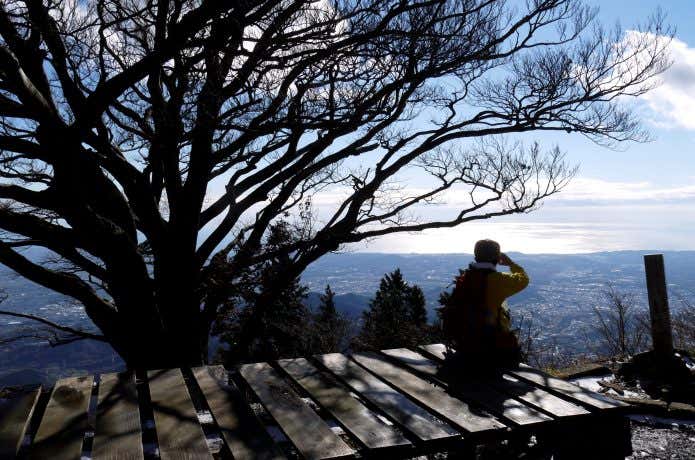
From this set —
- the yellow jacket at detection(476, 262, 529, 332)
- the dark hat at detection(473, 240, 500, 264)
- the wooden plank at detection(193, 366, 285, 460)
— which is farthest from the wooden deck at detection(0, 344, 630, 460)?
the dark hat at detection(473, 240, 500, 264)

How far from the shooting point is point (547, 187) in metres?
10.0

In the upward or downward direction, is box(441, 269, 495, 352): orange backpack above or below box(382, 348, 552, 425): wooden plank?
above

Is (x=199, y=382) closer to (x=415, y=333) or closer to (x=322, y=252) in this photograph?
(x=322, y=252)

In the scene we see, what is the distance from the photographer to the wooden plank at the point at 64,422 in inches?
98.9

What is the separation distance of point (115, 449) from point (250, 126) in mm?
6418

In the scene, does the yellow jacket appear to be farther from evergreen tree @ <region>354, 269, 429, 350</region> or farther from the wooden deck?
evergreen tree @ <region>354, 269, 429, 350</region>

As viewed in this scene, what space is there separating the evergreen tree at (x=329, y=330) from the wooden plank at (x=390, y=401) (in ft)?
58.6

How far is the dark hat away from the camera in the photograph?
13.7ft

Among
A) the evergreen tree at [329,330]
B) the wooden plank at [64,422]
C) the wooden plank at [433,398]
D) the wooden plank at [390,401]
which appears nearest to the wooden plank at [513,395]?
the wooden plank at [433,398]

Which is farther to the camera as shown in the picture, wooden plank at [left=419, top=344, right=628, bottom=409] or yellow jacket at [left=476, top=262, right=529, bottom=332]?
yellow jacket at [left=476, top=262, right=529, bottom=332]

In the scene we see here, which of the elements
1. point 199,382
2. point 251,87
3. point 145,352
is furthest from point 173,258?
point 199,382

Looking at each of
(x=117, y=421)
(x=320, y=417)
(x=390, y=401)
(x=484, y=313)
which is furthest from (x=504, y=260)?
(x=117, y=421)

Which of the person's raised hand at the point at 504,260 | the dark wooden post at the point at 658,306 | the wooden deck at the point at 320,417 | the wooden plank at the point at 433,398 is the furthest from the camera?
the dark wooden post at the point at 658,306

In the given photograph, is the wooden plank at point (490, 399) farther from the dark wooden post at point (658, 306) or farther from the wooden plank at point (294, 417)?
the dark wooden post at point (658, 306)
